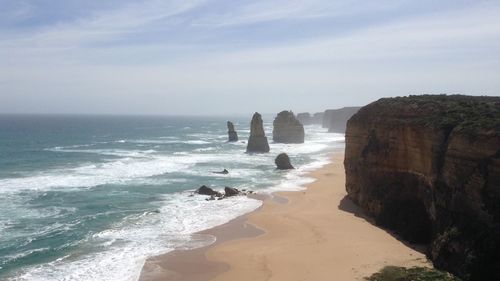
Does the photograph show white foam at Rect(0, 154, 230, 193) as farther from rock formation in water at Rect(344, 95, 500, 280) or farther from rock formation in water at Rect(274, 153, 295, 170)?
rock formation in water at Rect(344, 95, 500, 280)

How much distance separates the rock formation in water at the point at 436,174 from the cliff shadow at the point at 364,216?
319 millimetres

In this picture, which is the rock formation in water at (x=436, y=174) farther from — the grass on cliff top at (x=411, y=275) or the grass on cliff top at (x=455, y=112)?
the grass on cliff top at (x=411, y=275)

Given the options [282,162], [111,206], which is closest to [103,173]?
[111,206]

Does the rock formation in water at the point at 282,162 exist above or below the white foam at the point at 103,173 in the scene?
above

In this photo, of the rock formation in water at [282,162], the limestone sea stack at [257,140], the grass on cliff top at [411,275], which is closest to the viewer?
the grass on cliff top at [411,275]

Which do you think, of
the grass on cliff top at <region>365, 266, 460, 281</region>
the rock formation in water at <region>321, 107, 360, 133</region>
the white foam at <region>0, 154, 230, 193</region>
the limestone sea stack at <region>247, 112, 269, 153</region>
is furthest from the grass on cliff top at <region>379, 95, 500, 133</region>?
the rock formation in water at <region>321, 107, 360, 133</region>

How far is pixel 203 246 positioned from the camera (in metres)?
27.0

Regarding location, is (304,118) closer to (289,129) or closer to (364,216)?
(289,129)

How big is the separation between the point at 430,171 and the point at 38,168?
161 ft

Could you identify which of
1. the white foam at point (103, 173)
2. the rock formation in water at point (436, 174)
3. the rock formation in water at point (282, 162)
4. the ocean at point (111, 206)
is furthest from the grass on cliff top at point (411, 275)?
the rock formation in water at point (282, 162)

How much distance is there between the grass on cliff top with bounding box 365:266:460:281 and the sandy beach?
615 millimetres

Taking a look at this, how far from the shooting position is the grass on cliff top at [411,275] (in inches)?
773

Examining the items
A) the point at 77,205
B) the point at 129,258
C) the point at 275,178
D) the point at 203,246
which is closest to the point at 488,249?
the point at 203,246

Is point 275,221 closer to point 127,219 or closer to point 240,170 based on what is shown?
point 127,219
